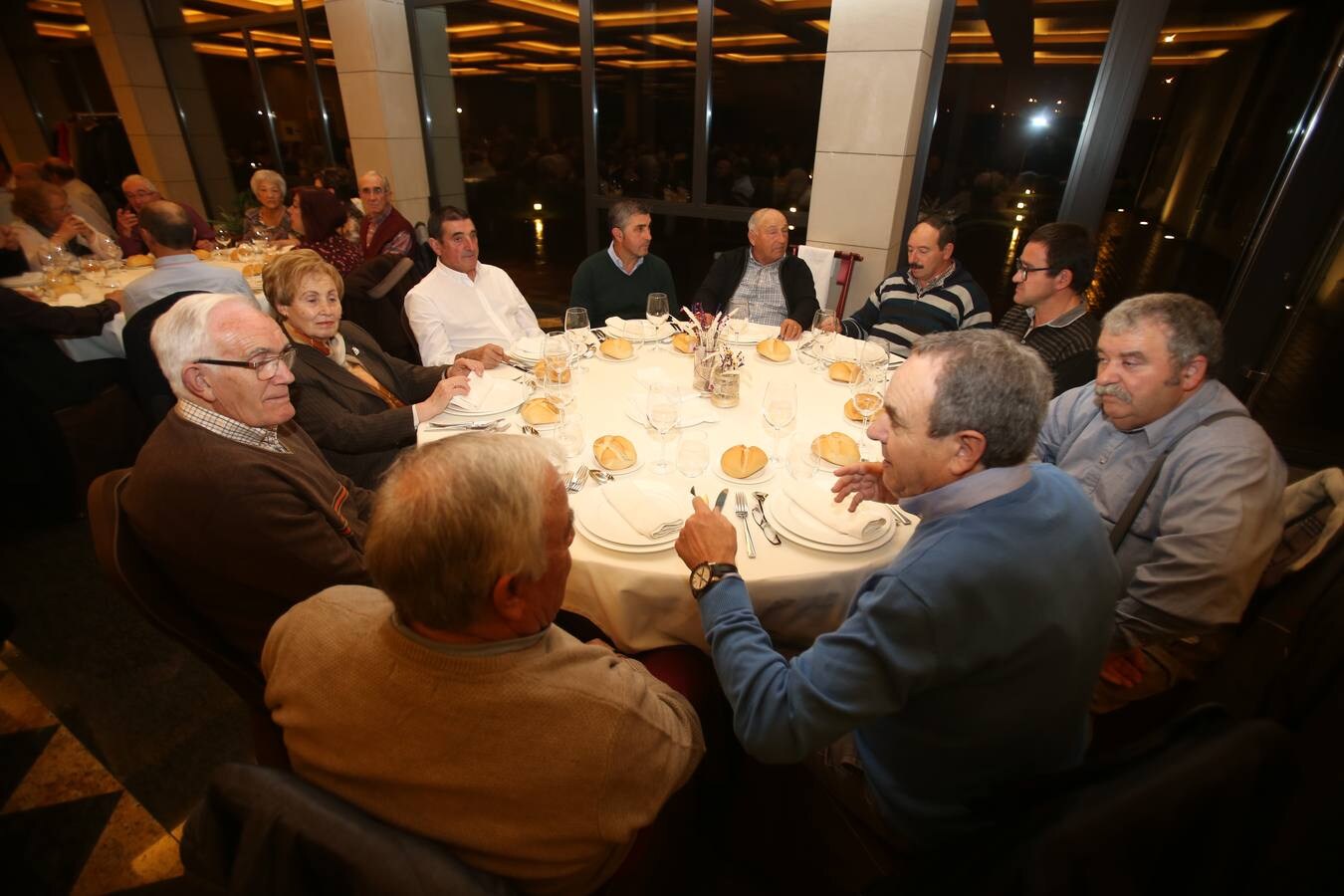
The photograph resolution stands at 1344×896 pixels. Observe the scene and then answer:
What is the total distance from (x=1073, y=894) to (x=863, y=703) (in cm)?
36

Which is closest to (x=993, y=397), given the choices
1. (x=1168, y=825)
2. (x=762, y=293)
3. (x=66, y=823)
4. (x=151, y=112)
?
(x=1168, y=825)

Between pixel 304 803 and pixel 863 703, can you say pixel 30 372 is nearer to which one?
pixel 304 803

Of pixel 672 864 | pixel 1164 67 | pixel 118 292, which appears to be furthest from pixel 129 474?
pixel 1164 67

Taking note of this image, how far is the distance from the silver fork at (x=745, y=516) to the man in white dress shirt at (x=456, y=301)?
6.05 ft

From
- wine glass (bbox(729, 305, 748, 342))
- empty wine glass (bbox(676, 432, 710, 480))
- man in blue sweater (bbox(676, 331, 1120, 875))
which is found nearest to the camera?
man in blue sweater (bbox(676, 331, 1120, 875))

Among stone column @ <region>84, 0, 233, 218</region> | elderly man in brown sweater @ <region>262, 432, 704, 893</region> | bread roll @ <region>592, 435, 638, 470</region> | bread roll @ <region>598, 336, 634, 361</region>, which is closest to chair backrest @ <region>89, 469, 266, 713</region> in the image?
elderly man in brown sweater @ <region>262, 432, 704, 893</region>

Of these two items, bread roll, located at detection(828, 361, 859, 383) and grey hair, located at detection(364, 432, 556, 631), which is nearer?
grey hair, located at detection(364, 432, 556, 631)

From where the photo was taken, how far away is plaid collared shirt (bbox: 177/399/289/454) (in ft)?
4.64

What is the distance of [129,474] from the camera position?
1.35 m

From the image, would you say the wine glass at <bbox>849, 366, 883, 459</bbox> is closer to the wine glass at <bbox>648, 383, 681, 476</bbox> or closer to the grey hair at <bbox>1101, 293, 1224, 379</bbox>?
the wine glass at <bbox>648, 383, 681, 476</bbox>

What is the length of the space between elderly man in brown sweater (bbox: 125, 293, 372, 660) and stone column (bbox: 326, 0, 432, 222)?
5.33 metres

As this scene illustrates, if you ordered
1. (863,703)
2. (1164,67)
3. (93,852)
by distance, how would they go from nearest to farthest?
(863,703) < (93,852) < (1164,67)

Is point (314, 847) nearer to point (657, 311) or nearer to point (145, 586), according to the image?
point (145, 586)

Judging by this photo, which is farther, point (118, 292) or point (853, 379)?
point (118, 292)
